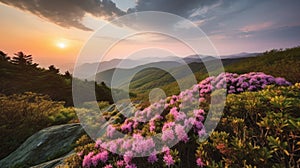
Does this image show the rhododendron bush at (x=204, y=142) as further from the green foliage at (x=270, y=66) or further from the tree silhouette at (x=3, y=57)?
the tree silhouette at (x=3, y=57)

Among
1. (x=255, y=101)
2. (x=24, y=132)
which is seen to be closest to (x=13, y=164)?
(x=24, y=132)

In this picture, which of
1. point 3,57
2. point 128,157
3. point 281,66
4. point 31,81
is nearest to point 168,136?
point 128,157

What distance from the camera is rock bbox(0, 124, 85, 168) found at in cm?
681

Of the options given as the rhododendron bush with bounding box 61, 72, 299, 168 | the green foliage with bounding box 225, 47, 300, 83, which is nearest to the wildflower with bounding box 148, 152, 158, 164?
the rhododendron bush with bounding box 61, 72, 299, 168

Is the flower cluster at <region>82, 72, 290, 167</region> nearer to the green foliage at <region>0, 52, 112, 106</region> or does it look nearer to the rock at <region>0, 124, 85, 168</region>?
the rock at <region>0, 124, 85, 168</region>

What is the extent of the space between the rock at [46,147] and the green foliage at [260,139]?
572 centimetres

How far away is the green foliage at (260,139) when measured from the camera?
2.01 meters

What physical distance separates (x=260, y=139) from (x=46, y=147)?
7.66 metres

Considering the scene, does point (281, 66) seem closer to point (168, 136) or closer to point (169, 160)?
point (168, 136)

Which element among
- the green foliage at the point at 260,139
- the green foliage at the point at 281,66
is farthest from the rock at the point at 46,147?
the green foliage at the point at 281,66

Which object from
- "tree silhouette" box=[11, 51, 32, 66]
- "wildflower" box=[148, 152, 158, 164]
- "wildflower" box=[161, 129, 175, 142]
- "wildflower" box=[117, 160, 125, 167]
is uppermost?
"tree silhouette" box=[11, 51, 32, 66]

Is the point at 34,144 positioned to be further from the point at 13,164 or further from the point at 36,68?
the point at 36,68

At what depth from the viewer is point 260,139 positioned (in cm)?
241

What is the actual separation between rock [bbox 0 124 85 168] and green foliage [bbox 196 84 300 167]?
5720 millimetres
